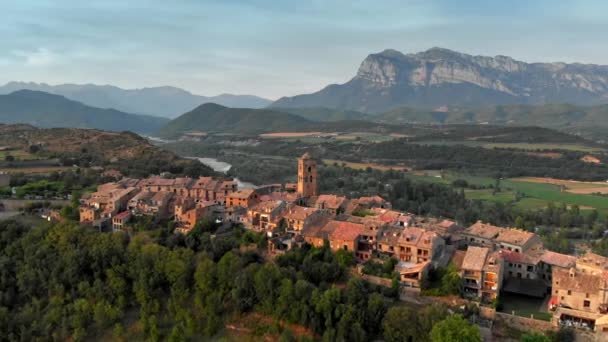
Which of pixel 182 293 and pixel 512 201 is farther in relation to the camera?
pixel 512 201

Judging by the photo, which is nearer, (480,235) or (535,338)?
(535,338)

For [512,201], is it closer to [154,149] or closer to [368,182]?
[368,182]

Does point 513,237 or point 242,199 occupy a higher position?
point 242,199

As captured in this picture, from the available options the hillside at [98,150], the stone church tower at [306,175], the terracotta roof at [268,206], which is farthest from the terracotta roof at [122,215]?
the hillside at [98,150]

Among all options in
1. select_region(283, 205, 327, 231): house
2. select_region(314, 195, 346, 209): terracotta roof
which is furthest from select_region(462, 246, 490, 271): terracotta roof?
select_region(314, 195, 346, 209): terracotta roof

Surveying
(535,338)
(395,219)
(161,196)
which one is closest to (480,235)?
(395,219)

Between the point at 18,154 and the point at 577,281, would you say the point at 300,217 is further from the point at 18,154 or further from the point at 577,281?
the point at 18,154

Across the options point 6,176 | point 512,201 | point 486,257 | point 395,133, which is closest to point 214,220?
point 486,257
